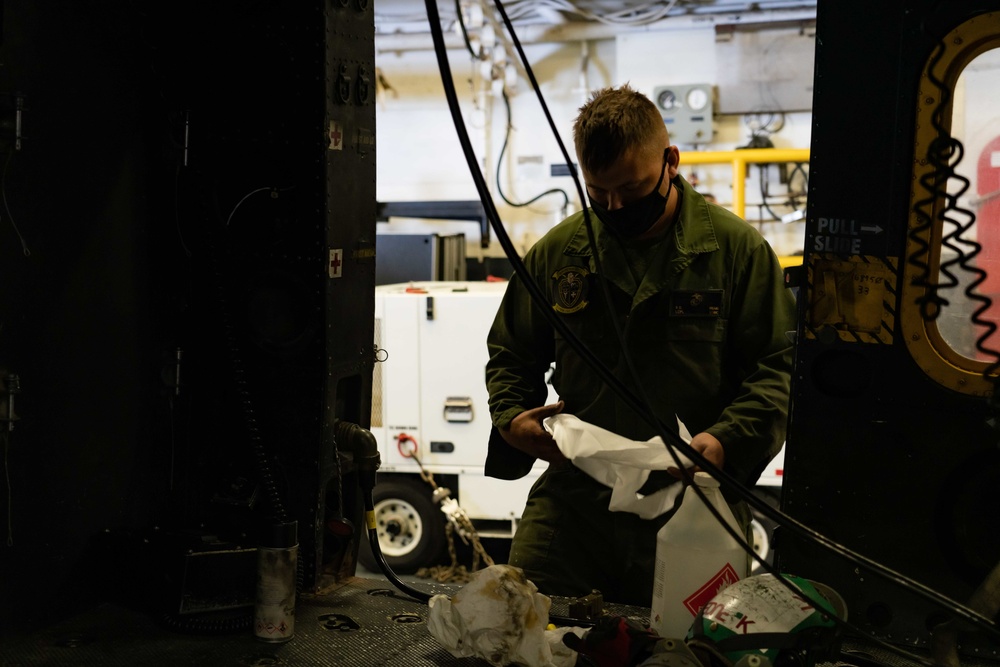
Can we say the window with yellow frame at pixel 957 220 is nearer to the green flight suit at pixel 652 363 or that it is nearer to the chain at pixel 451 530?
the green flight suit at pixel 652 363

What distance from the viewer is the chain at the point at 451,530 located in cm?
490

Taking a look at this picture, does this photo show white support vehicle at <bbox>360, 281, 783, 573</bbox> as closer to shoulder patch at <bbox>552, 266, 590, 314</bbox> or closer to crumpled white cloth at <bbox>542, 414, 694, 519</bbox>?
shoulder patch at <bbox>552, 266, 590, 314</bbox>

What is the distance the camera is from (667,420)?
2.03 metres

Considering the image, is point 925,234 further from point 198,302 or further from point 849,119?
point 198,302

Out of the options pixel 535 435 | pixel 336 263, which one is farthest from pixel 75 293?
pixel 535 435

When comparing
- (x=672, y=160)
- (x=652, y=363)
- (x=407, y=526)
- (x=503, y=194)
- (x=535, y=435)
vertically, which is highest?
(x=503, y=194)

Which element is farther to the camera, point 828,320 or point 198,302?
point 198,302

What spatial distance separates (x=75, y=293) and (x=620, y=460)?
105 centimetres

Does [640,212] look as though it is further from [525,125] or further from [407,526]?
[525,125]

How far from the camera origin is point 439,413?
16.2 feet

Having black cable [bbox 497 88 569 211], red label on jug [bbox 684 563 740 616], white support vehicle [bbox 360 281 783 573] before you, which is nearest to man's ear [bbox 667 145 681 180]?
red label on jug [bbox 684 563 740 616]

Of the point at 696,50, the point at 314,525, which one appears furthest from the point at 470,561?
the point at 696,50

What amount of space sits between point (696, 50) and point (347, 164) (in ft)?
17.8

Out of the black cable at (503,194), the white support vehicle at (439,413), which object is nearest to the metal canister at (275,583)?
the white support vehicle at (439,413)
